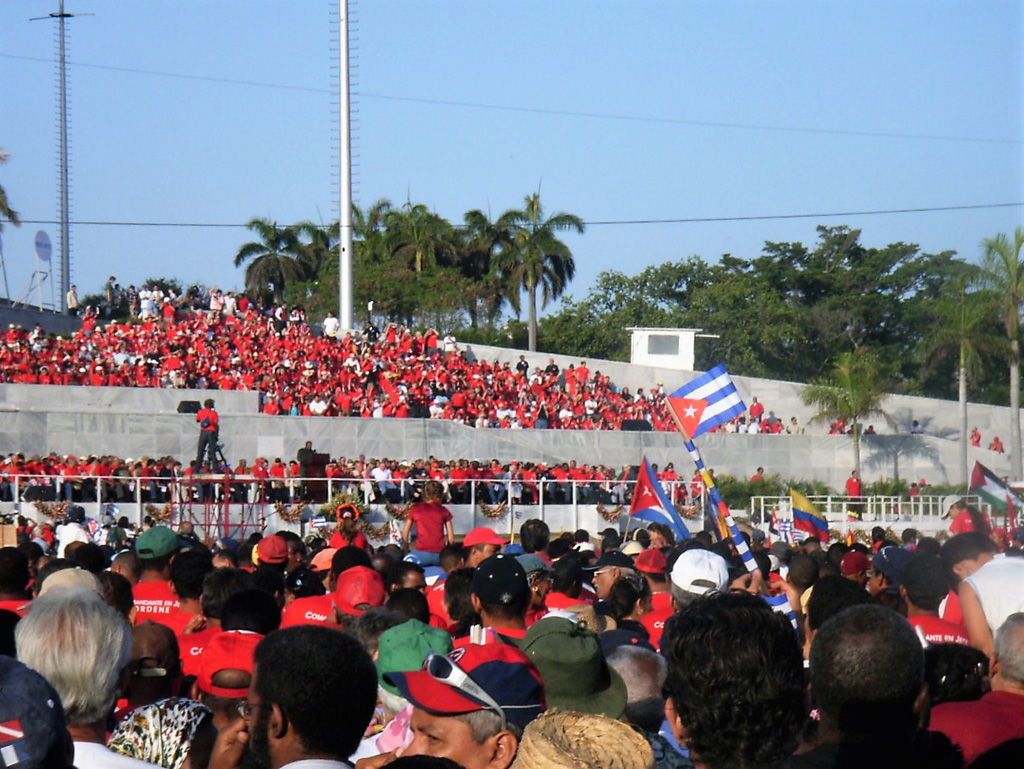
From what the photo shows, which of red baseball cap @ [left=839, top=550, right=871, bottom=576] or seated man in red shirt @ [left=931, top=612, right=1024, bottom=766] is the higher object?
seated man in red shirt @ [left=931, top=612, right=1024, bottom=766]

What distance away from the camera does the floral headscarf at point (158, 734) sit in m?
4.09

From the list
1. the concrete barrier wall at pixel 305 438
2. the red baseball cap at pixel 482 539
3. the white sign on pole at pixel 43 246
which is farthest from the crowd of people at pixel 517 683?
the white sign on pole at pixel 43 246

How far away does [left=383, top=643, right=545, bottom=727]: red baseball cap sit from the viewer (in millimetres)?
3533

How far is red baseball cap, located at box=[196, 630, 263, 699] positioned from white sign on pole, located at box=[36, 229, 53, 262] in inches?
2117

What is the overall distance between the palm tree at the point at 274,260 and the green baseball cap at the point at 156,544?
63710mm

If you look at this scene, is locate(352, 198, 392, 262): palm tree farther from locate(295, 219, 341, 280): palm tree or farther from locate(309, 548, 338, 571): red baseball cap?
locate(309, 548, 338, 571): red baseball cap

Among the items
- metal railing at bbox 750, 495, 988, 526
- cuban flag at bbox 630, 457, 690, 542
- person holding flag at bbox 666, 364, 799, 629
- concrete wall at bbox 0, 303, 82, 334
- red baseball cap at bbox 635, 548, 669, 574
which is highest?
concrete wall at bbox 0, 303, 82, 334

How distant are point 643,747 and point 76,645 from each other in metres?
1.49

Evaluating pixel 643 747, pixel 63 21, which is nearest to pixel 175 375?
pixel 63 21

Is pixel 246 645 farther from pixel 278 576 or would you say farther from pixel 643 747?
pixel 643 747

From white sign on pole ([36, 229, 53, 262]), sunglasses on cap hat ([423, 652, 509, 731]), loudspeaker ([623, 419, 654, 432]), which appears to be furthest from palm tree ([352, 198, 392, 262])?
sunglasses on cap hat ([423, 652, 509, 731])

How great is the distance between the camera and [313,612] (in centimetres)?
678

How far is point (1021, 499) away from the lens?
15844 millimetres

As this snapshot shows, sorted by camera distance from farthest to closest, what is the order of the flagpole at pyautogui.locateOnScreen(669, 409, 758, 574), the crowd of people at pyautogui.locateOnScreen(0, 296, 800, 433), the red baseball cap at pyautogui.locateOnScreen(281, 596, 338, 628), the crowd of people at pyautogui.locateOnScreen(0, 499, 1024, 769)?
1. the crowd of people at pyautogui.locateOnScreen(0, 296, 800, 433)
2. the flagpole at pyautogui.locateOnScreen(669, 409, 758, 574)
3. the red baseball cap at pyautogui.locateOnScreen(281, 596, 338, 628)
4. the crowd of people at pyautogui.locateOnScreen(0, 499, 1024, 769)
